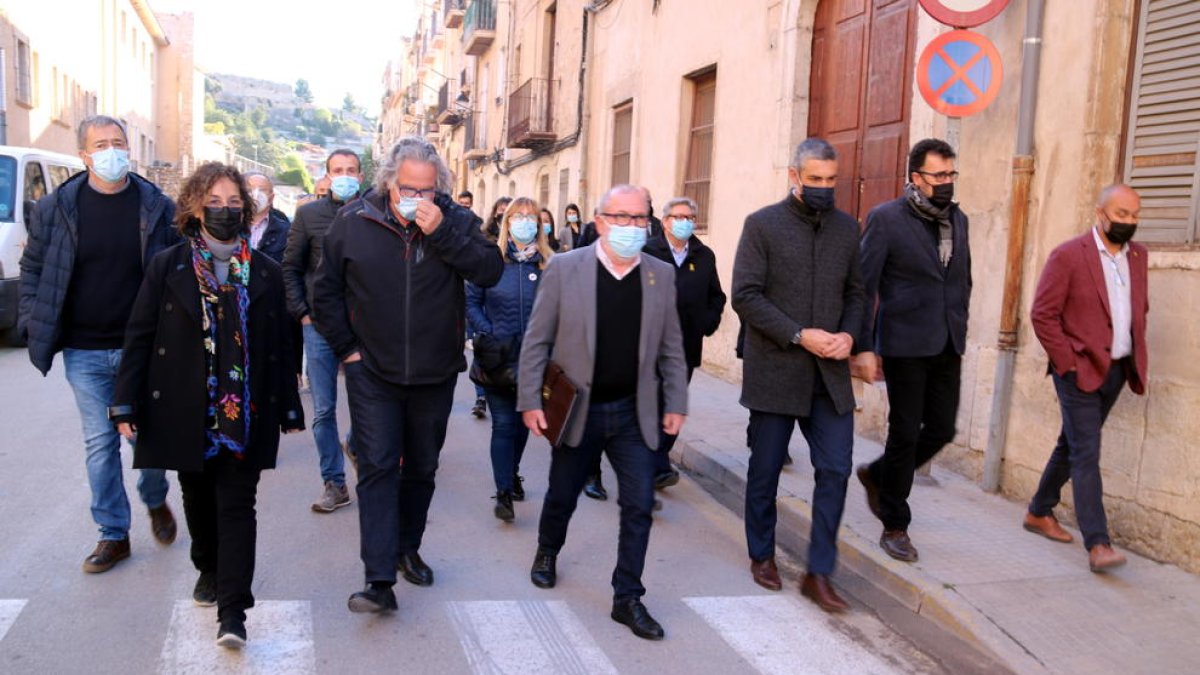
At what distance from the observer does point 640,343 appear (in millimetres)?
4230

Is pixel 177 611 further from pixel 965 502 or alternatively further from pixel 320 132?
pixel 320 132

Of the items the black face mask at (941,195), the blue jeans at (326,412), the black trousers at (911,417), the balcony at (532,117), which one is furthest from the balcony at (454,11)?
the black trousers at (911,417)

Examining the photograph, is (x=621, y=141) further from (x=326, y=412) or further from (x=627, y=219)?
(x=627, y=219)

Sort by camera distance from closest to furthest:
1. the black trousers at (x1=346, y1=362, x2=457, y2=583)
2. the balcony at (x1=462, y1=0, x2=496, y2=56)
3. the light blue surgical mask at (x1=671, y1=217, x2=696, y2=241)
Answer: the black trousers at (x1=346, y1=362, x2=457, y2=583) < the light blue surgical mask at (x1=671, y1=217, x2=696, y2=241) < the balcony at (x1=462, y1=0, x2=496, y2=56)

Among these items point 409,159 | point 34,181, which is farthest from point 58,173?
point 409,159

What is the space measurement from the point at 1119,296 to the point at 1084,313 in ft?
0.68

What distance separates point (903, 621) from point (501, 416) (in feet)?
8.10

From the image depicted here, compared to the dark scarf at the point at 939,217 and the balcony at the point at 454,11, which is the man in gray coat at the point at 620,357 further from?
the balcony at the point at 454,11

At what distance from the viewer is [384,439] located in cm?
411

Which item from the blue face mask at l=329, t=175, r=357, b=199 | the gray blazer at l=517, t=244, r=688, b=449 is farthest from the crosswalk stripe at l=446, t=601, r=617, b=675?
the blue face mask at l=329, t=175, r=357, b=199

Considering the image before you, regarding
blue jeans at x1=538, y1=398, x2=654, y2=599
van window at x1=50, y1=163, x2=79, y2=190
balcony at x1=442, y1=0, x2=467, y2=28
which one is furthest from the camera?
balcony at x1=442, y1=0, x2=467, y2=28

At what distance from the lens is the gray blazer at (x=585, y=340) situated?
13.8ft

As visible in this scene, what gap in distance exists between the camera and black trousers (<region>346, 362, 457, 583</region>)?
409 cm

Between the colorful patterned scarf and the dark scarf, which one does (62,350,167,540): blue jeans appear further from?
the dark scarf
